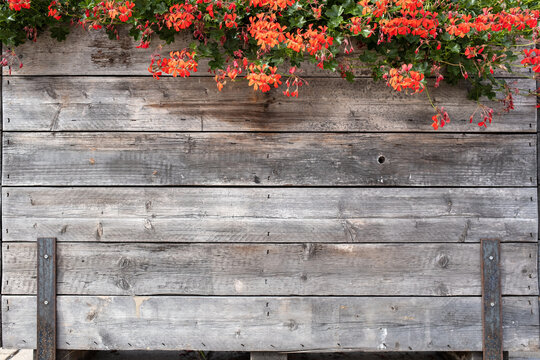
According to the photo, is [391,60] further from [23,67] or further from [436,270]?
[23,67]

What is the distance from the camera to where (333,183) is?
183 cm

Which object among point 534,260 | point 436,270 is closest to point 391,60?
point 436,270

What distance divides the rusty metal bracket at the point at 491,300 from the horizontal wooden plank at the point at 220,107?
21.1 inches

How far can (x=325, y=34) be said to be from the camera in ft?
5.08

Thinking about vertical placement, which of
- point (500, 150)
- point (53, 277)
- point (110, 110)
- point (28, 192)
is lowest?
point (53, 277)

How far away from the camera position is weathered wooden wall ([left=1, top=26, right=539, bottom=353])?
183 centimetres

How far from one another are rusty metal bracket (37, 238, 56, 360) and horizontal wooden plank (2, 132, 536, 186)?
0.30 meters

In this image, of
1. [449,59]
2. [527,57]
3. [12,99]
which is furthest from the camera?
[12,99]

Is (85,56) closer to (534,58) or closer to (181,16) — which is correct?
(181,16)

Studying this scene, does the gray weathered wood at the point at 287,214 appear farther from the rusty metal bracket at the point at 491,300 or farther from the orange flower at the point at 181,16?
the orange flower at the point at 181,16

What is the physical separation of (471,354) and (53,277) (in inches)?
75.4

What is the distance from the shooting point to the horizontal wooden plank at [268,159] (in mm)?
1825

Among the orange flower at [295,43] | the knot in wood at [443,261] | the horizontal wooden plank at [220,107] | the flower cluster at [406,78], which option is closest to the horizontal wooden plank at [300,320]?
the knot in wood at [443,261]

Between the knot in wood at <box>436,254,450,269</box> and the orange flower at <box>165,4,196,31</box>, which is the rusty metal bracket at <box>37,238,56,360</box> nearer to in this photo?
the orange flower at <box>165,4,196,31</box>
